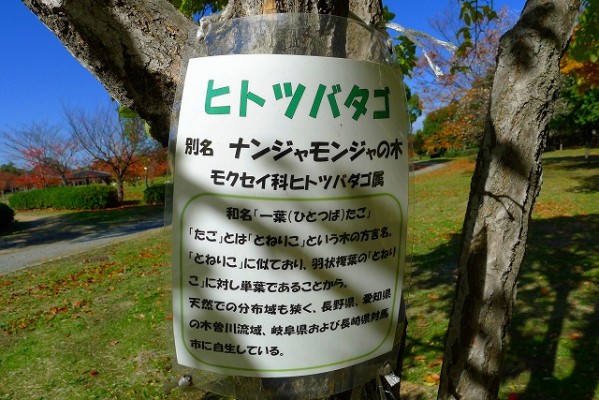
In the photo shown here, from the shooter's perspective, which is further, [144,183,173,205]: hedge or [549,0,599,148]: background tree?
[144,183,173,205]: hedge

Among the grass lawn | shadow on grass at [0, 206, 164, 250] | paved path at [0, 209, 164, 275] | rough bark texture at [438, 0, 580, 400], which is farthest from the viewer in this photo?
shadow on grass at [0, 206, 164, 250]

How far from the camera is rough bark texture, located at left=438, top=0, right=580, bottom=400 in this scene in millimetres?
1852

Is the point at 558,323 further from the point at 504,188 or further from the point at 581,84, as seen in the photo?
the point at 581,84

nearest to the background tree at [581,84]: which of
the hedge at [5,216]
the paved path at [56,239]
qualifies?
the paved path at [56,239]

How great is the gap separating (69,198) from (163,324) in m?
21.3

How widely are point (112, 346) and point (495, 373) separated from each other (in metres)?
4.32

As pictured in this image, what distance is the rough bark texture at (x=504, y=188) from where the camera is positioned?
1.85 meters

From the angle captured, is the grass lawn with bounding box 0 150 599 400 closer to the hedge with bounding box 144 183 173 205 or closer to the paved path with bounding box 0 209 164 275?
the paved path with bounding box 0 209 164 275

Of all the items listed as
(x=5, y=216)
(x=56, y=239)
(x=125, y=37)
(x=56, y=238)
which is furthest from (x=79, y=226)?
(x=125, y=37)

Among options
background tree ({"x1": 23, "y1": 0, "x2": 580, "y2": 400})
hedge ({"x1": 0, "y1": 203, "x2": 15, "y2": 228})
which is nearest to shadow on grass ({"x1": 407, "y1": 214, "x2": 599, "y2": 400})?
background tree ({"x1": 23, "y1": 0, "x2": 580, "y2": 400})

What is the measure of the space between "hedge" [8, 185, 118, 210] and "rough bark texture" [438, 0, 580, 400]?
24607 millimetres

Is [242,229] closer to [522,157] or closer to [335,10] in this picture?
[335,10]

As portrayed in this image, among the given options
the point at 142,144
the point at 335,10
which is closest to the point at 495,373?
the point at 335,10

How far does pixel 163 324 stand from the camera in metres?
5.52
